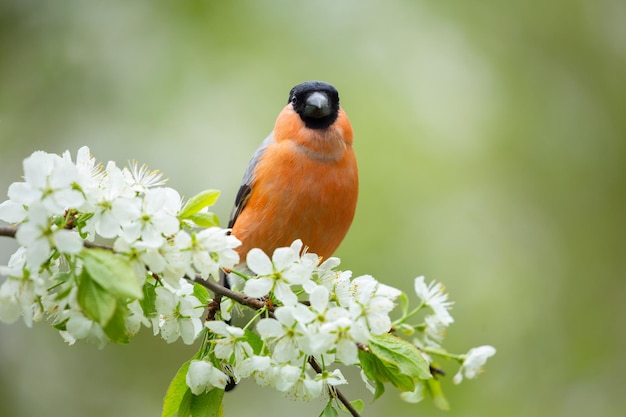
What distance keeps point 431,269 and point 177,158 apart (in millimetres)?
2104

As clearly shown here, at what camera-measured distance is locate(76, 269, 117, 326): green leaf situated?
60.2 inches

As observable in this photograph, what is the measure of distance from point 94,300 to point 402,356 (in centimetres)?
82

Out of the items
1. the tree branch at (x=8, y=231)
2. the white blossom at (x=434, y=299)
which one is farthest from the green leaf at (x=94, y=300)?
the white blossom at (x=434, y=299)

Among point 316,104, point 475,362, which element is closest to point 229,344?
point 475,362

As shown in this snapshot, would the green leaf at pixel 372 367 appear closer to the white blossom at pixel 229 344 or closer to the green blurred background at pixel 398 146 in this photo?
the white blossom at pixel 229 344

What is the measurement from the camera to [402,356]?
1.94 metres

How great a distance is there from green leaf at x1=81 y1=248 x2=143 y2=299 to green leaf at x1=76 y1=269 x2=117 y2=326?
0.02 m

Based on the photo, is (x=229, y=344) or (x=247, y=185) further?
(x=247, y=185)

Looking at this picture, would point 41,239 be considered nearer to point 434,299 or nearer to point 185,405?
point 185,405

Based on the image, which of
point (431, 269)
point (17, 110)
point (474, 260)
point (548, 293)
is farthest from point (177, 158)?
point (548, 293)

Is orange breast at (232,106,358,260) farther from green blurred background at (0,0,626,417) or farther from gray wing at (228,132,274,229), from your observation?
green blurred background at (0,0,626,417)

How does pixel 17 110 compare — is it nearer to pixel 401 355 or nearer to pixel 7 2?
pixel 7 2

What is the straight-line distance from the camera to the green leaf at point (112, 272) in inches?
59.7

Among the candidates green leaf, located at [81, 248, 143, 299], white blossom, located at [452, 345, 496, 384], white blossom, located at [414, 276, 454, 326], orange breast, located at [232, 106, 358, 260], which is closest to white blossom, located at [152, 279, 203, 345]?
green leaf, located at [81, 248, 143, 299]
